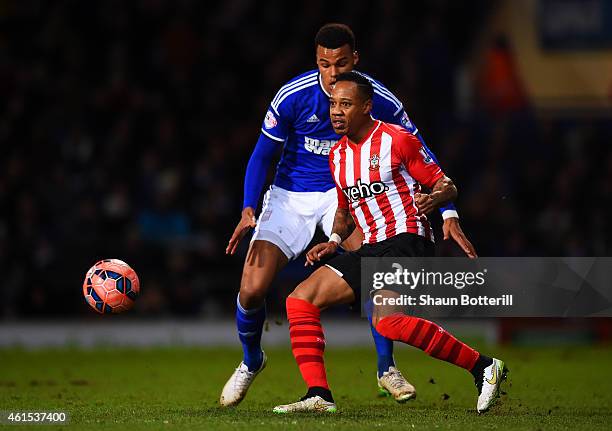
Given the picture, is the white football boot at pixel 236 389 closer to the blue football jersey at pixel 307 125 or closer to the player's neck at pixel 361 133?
the blue football jersey at pixel 307 125

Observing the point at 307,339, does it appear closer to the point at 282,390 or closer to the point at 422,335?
the point at 422,335

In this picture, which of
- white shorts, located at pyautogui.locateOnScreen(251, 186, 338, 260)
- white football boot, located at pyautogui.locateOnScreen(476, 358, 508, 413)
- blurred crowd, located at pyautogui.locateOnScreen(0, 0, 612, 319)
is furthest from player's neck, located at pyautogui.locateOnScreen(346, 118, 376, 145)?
blurred crowd, located at pyautogui.locateOnScreen(0, 0, 612, 319)

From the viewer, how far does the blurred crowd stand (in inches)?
504

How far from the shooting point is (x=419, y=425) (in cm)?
593

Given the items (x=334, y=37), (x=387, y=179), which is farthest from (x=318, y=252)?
(x=334, y=37)

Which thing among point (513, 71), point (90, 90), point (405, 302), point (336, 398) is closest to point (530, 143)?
point (513, 71)

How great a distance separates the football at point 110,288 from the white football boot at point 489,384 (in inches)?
89.5

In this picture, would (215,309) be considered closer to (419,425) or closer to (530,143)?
(530,143)

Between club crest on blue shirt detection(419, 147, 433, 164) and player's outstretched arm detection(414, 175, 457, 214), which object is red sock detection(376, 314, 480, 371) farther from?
club crest on blue shirt detection(419, 147, 433, 164)

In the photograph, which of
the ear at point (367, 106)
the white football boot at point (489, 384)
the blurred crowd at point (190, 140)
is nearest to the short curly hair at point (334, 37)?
the ear at point (367, 106)

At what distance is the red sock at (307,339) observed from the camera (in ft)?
21.1

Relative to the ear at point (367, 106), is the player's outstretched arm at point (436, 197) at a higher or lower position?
lower

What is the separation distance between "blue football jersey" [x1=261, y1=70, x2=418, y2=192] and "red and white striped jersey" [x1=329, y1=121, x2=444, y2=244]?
1.83ft

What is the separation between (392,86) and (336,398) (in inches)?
296
